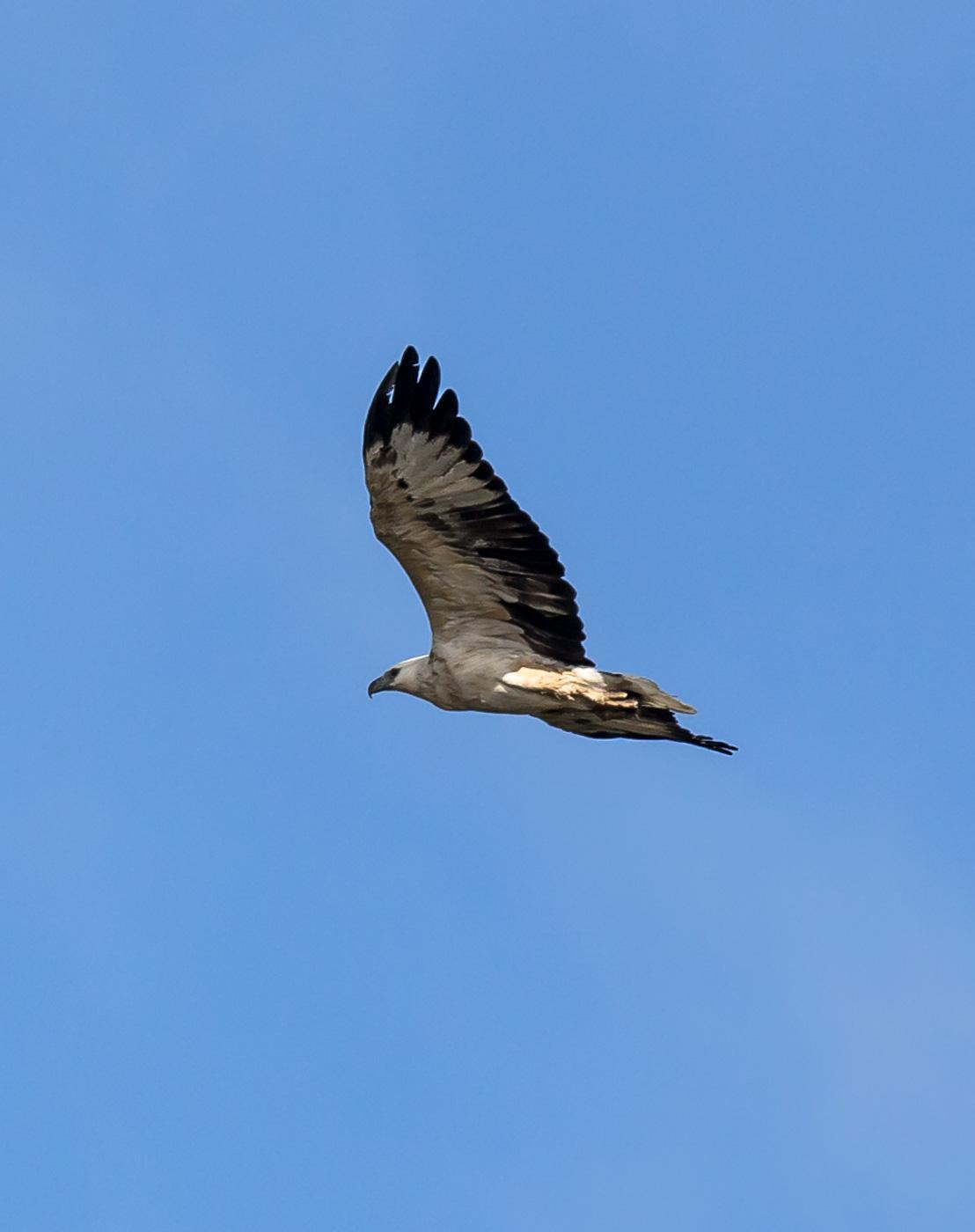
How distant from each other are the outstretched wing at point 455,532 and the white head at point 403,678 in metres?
0.27

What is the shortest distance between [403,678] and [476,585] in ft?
3.42

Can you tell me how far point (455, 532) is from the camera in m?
24.4

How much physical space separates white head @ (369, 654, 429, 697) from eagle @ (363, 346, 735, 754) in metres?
0.01

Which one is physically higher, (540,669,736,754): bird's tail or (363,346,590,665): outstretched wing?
(363,346,590,665): outstretched wing

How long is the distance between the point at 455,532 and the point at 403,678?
1.39 m

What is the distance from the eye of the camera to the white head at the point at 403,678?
2502cm

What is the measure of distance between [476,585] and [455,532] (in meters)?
0.48

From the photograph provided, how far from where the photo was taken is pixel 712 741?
80.1 ft

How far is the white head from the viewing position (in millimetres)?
25016

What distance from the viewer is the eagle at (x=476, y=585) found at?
24.0 metres

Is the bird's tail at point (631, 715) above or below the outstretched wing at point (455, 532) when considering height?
below

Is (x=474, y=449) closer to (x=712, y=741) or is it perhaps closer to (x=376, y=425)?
(x=376, y=425)

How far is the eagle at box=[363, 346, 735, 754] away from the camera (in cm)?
2395

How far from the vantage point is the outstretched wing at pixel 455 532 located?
24.0 m
